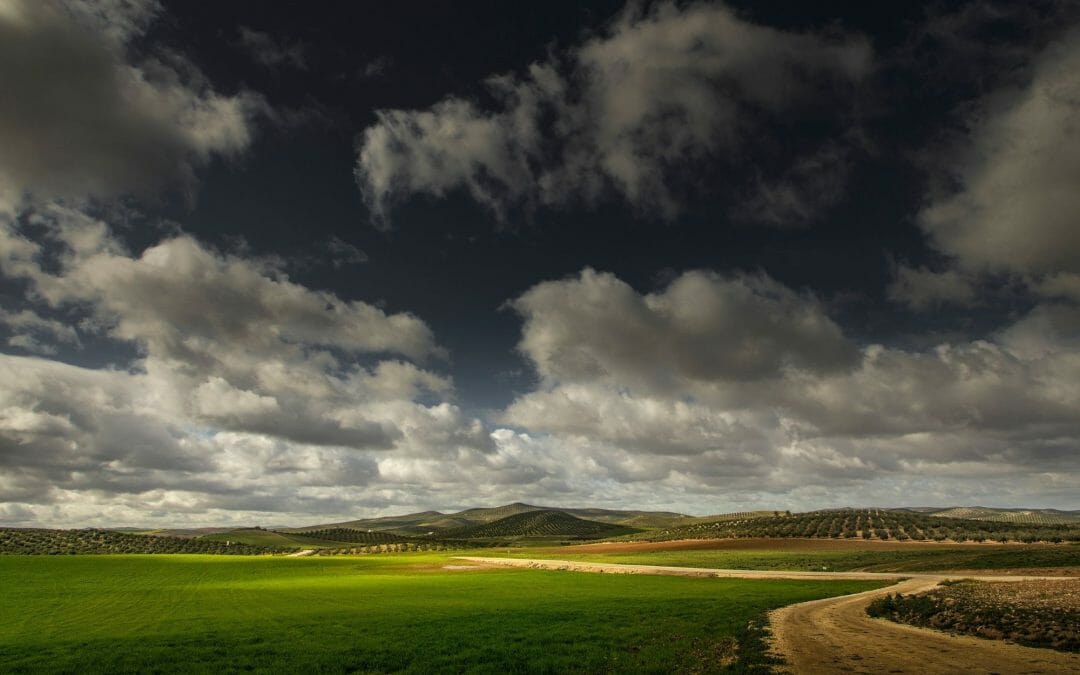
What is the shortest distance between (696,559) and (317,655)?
9232cm

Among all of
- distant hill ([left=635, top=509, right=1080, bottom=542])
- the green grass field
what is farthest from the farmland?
the green grass field

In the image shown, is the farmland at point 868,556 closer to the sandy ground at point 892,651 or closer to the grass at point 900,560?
the grass at point 900,560

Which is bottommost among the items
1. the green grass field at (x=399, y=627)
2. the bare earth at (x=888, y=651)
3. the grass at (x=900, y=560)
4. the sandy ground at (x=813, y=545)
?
the sandy ground at (x=813, y=545)

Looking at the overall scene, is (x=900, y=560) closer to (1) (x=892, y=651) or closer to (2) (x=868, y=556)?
(2) (x=868, y=556)

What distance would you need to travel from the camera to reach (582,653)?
23.6 metres

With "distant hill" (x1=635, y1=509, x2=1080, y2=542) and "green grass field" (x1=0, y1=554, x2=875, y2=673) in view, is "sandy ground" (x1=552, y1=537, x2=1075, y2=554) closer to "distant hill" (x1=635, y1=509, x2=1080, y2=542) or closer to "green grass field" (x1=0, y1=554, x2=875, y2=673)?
"distant hill" (x1=635, y1=509, x2=1080, y2=542)

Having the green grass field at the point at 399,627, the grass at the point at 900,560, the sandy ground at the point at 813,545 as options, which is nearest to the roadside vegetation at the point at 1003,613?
the green grass field at the point at 399,627

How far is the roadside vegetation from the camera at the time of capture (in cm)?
2284

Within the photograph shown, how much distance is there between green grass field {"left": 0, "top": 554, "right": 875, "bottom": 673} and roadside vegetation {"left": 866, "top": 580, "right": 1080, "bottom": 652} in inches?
317

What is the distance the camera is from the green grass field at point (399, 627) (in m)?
22.2

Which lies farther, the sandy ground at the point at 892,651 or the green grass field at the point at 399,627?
the green grass field at the point at 399,627

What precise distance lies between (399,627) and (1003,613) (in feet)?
101

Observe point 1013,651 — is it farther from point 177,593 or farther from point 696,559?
point 696,559

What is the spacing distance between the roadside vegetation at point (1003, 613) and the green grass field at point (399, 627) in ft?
26.4
